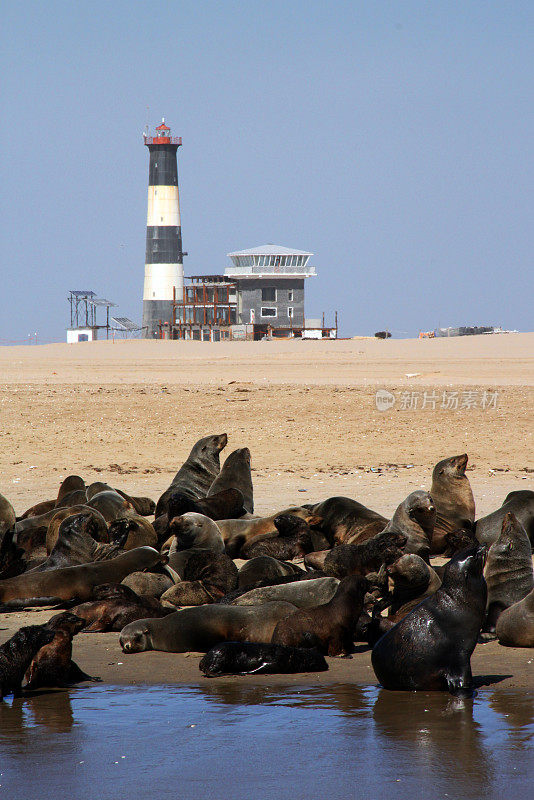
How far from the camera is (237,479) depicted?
35.4 feet

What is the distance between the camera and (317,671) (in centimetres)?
586

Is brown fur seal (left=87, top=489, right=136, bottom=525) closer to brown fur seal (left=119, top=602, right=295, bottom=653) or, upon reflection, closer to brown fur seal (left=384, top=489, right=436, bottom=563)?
brown fur seal (left=384, top=489, right=436, bottom=563)

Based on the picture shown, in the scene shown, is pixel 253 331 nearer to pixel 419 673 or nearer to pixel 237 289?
pixel 237 289

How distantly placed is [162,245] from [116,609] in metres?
72.0

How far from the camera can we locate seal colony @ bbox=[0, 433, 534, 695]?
5.47 m

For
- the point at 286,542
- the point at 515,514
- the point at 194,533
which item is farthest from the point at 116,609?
the point at 515,514

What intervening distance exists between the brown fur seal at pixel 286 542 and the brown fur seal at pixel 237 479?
180 centimetres

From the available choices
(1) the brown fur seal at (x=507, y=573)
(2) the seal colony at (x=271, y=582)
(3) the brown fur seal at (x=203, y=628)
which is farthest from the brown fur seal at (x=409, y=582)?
(3) the brown fur seal at (x=203, y=628)

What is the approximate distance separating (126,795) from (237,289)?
70963 mm

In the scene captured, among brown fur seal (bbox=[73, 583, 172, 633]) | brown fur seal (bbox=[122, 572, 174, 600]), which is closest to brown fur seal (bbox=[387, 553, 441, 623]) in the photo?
brown fur seal (bbox=[73, 583, 172, 633])

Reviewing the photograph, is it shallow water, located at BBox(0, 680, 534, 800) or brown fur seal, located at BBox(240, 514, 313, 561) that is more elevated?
brown fur seal, located at BBox(240, 514, 313, 561)

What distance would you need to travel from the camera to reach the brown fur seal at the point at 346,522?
28.9ft

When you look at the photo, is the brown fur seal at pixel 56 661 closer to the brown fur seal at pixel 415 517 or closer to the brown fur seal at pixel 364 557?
the brown fur seal at pixel 364 557

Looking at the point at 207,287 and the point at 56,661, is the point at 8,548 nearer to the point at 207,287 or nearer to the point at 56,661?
the point at 56,661
